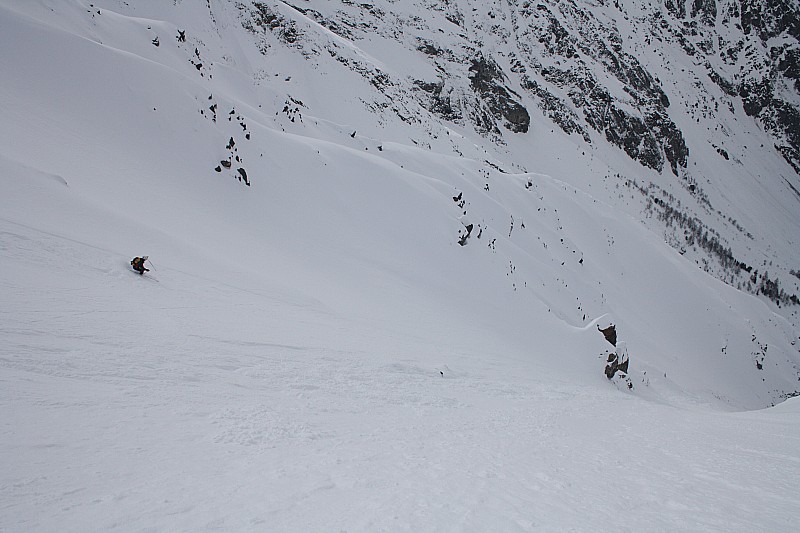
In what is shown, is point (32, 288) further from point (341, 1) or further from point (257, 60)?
point (341, 1)

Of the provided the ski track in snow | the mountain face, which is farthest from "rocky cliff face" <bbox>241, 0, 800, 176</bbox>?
the ski track in snow

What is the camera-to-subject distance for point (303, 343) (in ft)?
18.7

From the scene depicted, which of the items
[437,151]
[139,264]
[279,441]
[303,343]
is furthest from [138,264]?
[437,151]

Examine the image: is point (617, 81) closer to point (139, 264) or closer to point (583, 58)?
point (583, 58)

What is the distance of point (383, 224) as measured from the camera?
42.8ft

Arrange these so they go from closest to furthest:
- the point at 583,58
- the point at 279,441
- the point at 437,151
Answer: the point at 279,441 → the point at 437,151 → the point at 583,58

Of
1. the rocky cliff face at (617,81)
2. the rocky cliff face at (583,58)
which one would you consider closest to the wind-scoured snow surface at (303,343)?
the rocky cliff face at (617,81)

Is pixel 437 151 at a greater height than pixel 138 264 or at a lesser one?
greater

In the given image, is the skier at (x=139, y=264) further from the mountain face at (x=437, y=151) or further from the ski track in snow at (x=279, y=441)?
the mountain face at (x=437, y=151)

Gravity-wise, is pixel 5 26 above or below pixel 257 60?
below

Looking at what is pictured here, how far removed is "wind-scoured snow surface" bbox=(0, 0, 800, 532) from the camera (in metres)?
2.40

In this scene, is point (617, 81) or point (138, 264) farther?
point (617, 81)

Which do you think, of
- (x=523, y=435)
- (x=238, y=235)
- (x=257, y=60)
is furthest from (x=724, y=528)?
(x=257, y=60)

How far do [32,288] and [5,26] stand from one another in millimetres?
9248
